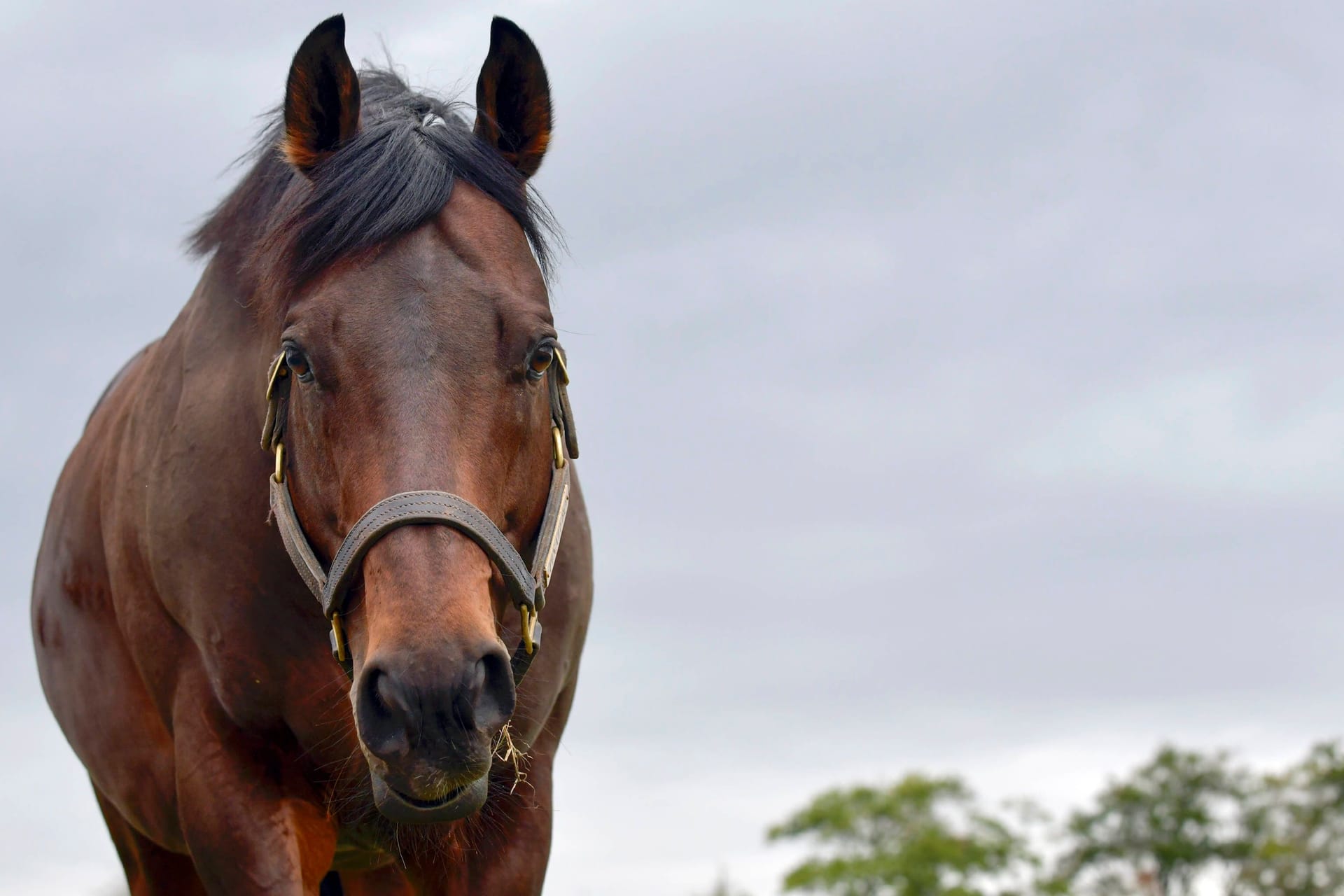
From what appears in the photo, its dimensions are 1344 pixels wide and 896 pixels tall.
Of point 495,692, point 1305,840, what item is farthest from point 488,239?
point 1305,840

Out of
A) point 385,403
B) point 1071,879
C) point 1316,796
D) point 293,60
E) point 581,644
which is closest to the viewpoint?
point 385,403

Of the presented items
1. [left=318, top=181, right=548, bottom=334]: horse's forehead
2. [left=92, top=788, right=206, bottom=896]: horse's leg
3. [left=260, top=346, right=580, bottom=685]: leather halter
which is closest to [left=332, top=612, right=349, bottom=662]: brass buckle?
[left=260, top=346, right=580, bottom=685]: leather halter

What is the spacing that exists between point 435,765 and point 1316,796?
38.5 metres

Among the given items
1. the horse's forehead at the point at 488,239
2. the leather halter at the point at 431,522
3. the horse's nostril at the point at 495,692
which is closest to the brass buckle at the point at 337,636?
the leather halter at the point at 431,522

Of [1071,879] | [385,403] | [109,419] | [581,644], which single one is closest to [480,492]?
[385,403]

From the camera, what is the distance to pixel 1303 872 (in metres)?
33.7

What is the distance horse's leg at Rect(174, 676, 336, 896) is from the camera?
173 inches

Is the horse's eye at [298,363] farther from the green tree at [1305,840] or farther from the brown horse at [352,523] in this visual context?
the green tree at [1305,840]

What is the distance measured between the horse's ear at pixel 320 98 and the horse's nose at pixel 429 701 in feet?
5.71

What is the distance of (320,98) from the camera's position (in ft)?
13.9

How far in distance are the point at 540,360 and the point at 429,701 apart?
3.57 ft

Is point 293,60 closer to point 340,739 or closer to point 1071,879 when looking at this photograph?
point 340,739

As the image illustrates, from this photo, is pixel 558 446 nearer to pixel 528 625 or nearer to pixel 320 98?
pixel 528 625

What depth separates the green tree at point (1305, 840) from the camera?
33.5 meters
